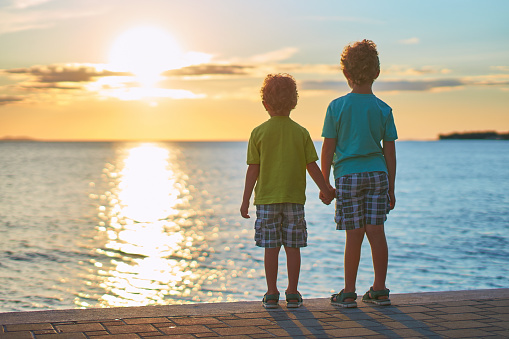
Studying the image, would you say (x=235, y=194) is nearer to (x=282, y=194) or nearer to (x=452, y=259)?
(x=452, y=259)

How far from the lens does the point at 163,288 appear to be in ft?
38.4

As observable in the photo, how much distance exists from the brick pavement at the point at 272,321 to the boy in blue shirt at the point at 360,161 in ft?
Answer: 1.15

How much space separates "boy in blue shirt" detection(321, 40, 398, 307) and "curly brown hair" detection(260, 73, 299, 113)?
29 cm

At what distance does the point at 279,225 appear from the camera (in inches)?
187

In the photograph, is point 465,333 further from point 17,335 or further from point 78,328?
point 17,335

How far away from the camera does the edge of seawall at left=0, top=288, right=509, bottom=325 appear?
4.12 meters

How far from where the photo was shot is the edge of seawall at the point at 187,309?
412 cm

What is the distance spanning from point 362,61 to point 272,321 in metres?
1.93

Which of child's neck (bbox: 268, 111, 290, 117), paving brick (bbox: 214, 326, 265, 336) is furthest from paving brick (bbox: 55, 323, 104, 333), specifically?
child's neck (bbox: 268, 111, 290, 117)

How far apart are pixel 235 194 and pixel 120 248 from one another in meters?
19.4

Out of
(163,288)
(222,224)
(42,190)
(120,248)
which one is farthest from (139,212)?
(163,288)

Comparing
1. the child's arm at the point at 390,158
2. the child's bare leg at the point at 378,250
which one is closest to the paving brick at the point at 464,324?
the child's bare leg at the point at 378,250

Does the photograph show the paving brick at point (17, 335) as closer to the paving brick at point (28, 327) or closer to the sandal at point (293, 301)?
the paving brick at point (28, 327)

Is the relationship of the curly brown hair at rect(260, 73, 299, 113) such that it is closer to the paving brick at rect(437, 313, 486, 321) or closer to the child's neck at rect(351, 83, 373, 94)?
the child's neck at rect(351, 83, 373, 94)
